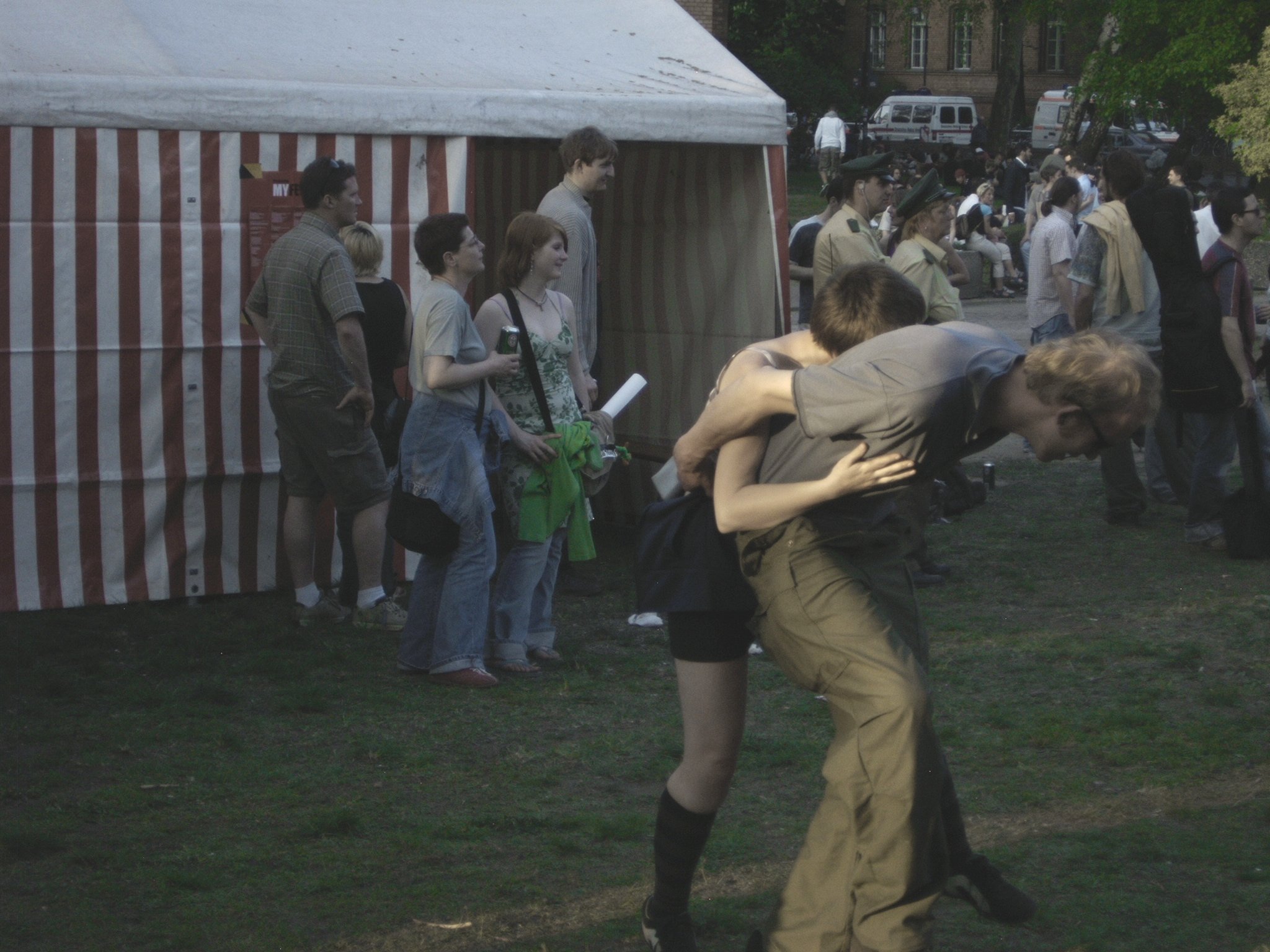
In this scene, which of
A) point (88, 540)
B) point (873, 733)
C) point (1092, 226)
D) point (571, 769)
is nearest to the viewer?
point (873, 733)

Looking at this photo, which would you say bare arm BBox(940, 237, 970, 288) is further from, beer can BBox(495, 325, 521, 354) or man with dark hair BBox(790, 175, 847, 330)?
beer can BBox(495, 325, 521, 354)

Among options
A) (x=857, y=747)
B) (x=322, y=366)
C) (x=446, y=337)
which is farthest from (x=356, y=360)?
(x=857, y=747)

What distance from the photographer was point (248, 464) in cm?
716

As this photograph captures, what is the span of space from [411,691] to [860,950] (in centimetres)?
299

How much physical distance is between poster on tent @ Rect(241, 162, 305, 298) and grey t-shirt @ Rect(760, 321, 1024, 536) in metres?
4.48

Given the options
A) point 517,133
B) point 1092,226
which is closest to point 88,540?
point 517,133

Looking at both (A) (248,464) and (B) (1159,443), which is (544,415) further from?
(B) (1159,443)

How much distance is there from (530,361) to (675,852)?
281 cm

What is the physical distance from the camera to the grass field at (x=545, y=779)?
12.8 ft

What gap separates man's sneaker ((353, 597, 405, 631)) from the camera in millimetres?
6773

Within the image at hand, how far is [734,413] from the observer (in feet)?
10.4

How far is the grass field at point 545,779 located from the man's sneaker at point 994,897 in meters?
0.06

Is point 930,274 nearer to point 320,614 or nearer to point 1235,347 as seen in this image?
point 1235,347

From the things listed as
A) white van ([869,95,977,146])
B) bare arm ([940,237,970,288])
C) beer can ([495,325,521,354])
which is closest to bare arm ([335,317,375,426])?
beer can ([495,325,521,354])
